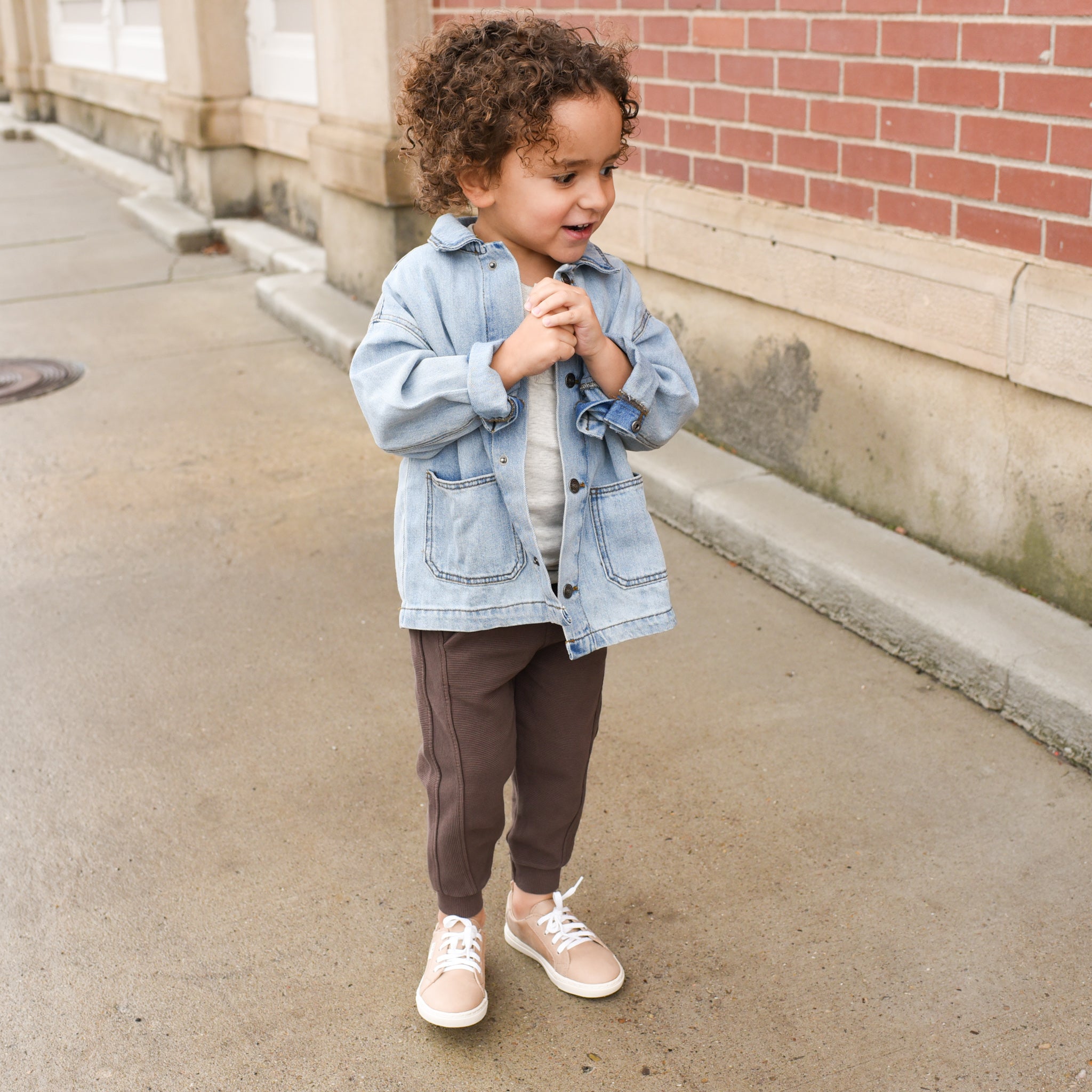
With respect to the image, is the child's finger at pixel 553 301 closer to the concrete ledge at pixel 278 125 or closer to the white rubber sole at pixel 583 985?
the white rubber sole at pixel 583 985

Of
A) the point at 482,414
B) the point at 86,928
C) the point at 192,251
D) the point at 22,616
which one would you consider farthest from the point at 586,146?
the point at 192,251

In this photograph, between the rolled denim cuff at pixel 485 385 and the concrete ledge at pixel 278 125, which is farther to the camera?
the concrete ledge at pixel 278 125

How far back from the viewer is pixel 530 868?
2.38 metres

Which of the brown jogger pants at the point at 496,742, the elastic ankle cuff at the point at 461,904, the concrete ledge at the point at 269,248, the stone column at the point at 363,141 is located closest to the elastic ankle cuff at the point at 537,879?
the brown jogger pants at the point at 496,742

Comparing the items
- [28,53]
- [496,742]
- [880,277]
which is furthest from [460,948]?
[28,53]

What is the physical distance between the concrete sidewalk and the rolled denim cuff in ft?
3.54

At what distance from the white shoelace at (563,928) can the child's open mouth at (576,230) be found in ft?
3.87

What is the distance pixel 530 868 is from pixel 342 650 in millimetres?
1343

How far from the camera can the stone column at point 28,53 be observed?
14.9 metres

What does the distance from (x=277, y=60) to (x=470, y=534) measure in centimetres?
715

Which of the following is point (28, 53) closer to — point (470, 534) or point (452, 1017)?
point (470, 534)

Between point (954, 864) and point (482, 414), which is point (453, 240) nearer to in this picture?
point (482, 414)

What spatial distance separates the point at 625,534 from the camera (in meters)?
2.12

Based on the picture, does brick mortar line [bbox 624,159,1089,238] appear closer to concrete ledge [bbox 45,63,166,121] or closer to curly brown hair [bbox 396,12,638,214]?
curly brown hair [bbox 396,12,638,214]
